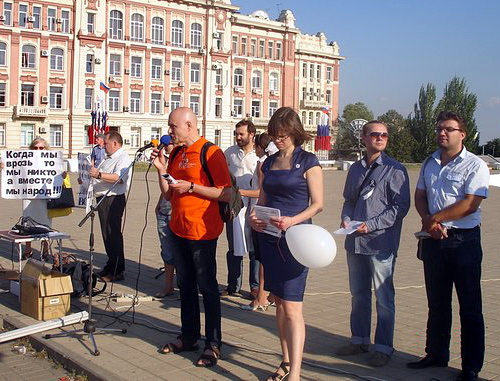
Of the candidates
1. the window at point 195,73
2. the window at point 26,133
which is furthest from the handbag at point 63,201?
the window at point 195,73

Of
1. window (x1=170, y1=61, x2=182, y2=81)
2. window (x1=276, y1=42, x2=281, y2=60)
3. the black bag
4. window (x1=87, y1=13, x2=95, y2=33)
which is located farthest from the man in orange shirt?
window (x1=276, y1=42, x2=281, y2=60)

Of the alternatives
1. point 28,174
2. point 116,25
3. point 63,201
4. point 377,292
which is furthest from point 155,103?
point 377,292

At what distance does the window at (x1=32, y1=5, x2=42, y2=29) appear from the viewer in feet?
198

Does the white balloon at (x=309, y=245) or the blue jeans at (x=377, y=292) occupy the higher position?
the white balloon at (x=309, y=245)

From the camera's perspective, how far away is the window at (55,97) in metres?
62.5

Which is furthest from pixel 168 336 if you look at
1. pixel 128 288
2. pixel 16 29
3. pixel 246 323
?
pixel 16 29

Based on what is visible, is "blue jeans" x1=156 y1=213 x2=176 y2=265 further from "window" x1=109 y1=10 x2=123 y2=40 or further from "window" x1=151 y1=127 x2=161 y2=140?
"window" x1=151 y1=127 x2=161 y2=140

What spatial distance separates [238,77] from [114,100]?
53.8ft

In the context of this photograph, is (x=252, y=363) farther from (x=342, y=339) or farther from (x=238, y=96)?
(x=238, y=96)

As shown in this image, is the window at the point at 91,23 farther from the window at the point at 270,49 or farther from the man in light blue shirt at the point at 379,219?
the man in light blue shirt at the point at 379,219

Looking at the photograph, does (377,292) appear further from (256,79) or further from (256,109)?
(256,109)

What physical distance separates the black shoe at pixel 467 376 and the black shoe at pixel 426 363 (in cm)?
33

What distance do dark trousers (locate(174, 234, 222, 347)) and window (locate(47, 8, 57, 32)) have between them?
60.6m

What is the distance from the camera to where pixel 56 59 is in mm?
62312
